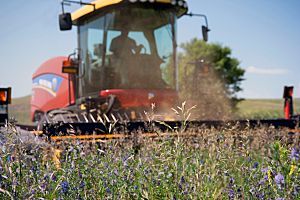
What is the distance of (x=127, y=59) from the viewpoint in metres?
8.15

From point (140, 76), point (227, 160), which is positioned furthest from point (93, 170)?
point (140, 76)

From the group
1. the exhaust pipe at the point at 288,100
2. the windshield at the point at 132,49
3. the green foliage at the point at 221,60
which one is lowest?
the exhaust pipe at the point at 288,100

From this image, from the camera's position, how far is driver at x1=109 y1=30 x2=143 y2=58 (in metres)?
8.15

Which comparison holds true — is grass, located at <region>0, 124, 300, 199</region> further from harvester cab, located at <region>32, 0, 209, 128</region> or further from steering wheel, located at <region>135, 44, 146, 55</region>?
steering wheel, located at <region>135, 44, 146, 55</region>

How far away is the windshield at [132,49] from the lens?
8.15 metres

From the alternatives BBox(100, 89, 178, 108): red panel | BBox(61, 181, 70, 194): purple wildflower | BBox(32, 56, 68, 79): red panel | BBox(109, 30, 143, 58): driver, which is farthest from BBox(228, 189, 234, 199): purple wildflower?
BBox(32, 56, 68, 79): red panel

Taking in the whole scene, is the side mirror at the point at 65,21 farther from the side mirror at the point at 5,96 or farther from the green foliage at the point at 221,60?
the green foliage at the point at 221,60

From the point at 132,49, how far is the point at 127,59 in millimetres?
212

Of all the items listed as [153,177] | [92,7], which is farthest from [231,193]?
[92,7]

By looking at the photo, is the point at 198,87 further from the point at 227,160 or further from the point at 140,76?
the point at 227,160

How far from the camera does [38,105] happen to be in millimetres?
12734

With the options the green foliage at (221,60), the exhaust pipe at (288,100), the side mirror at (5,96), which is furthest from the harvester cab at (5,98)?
the green foliage at (221,60)

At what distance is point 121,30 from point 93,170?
211 inches

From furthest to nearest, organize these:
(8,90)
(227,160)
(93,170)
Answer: (8,90) → (93,170) → (227,160)
